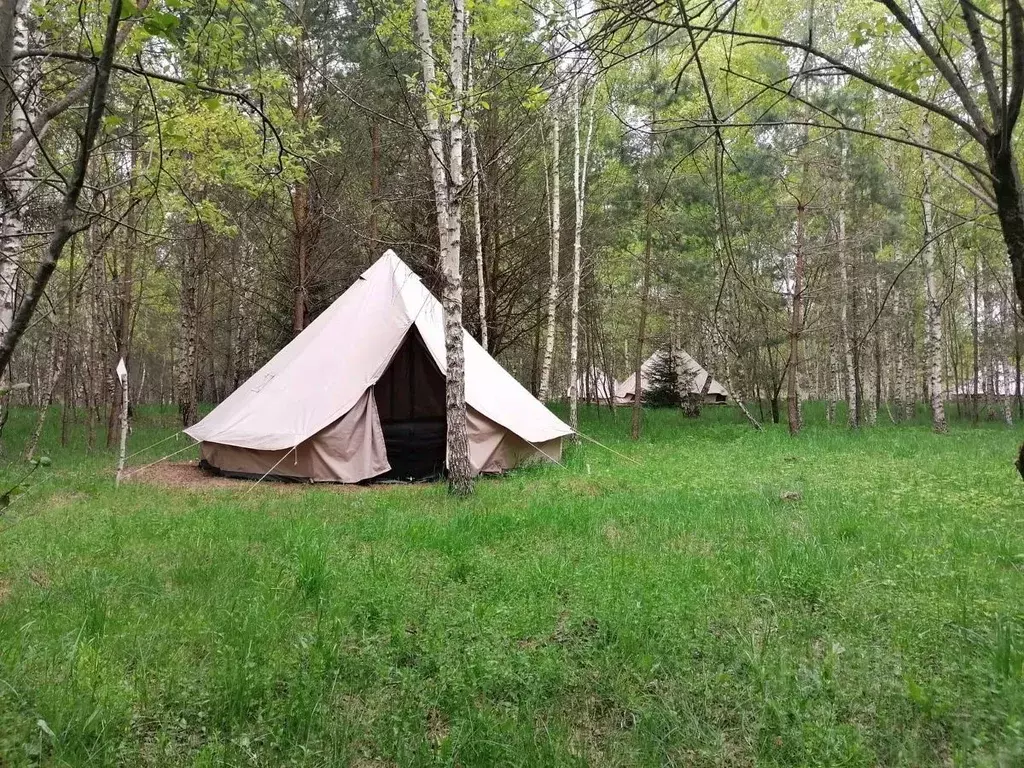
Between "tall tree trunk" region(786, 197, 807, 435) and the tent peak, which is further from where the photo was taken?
"tall tree trunk" region(786, 197, 807, 435)

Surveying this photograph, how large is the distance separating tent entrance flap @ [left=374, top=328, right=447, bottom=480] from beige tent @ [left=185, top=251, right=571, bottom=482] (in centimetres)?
4

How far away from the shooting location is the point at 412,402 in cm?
1238

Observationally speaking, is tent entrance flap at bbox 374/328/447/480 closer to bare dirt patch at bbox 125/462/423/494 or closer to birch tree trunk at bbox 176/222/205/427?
bare dirt patch at bbox 125/462/423/494

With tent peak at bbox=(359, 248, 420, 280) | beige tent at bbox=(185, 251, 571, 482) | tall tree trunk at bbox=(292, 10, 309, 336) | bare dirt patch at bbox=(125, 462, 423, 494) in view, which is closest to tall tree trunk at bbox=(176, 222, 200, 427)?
tall tree trunk at bbox=(292, 10, 309, 336)

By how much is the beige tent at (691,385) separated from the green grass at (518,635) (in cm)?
1308

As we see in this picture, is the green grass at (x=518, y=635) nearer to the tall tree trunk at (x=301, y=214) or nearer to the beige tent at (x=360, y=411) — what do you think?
the beige tent at (x=360, y=411)

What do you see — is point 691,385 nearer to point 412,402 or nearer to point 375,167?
point 412,402

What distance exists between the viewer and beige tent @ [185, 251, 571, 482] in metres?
7.95

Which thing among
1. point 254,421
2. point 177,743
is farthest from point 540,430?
point 177,743

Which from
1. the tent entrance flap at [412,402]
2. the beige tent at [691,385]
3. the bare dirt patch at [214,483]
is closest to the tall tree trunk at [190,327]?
the tent entrance flap at [412,402]

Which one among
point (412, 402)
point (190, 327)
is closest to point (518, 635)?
point (412, 402)

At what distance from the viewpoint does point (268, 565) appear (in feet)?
13.1

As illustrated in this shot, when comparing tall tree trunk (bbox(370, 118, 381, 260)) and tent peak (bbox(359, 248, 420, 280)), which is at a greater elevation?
tall tree trunk (bbox(370, 118, 381, 260))

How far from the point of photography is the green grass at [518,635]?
2.19 meters
